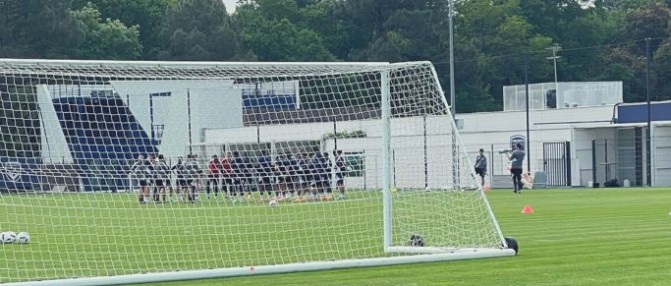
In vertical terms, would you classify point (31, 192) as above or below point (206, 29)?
below

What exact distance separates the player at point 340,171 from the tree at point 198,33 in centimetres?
6472

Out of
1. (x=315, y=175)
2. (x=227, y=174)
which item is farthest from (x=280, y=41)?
(x=315, y=175)

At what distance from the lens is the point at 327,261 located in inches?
621

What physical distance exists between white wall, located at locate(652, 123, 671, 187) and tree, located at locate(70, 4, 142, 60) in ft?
162

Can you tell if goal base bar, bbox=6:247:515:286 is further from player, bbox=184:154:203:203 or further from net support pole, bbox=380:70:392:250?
player, bbox=184:154:203:203

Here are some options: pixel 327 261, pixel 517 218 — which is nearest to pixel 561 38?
pixel 517 218

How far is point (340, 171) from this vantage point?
2520cm

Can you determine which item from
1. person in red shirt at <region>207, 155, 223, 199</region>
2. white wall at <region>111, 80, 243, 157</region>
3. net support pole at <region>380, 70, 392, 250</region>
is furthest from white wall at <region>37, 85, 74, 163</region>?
net support pole at <region>380, 70, 392, 250</region>

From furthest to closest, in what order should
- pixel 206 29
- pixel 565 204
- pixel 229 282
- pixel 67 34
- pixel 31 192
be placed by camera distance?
pixel 206 29, pixel 67 34, pixel 565 204, pixel 31 192, pixel 229 282

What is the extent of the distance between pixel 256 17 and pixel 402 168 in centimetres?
8314

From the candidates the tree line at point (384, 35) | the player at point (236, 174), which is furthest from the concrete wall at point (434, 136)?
the tree line at point (384, 35)

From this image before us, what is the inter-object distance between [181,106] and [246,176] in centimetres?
264

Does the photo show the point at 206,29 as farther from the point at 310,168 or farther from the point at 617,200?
the point at 310,168

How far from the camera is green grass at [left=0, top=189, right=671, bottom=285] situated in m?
14.1
